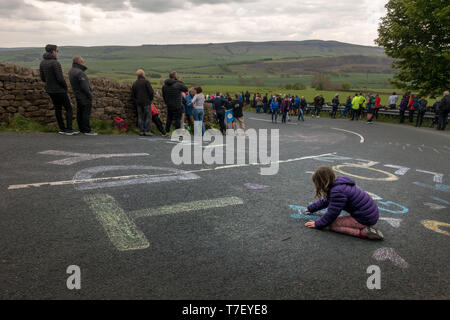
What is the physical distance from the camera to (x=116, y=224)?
14.1 ft

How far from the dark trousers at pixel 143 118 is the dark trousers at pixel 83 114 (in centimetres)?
190

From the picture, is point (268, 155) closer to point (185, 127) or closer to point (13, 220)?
point (185, 127)

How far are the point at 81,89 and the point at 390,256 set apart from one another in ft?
31.9

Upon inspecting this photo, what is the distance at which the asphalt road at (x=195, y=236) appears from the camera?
3.16 meters

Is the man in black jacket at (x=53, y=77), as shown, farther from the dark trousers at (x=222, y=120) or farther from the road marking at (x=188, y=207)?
the road marking at (x=188, y=207)

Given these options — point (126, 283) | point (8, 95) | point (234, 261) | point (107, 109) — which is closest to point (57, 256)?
point (126, 283)

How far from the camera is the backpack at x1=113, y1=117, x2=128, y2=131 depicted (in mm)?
12523

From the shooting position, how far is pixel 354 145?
12789mm

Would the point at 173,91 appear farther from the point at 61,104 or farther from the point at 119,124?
the point at 61,104

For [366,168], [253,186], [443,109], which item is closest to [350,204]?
[253,186]

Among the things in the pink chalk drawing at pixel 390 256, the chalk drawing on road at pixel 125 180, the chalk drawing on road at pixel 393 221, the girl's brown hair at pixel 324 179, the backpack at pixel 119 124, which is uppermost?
the backpack at pixel 119 124

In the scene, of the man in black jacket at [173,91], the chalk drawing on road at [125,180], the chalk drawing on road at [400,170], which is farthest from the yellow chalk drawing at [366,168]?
the man in black jacket at [173,91]

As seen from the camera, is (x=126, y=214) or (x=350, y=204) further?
(x=126, y=214)

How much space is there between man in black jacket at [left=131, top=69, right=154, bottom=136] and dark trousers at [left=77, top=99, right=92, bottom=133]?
186 centimetres
